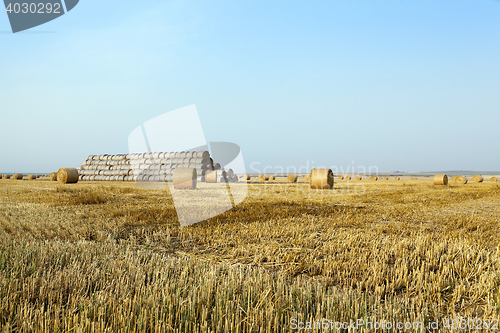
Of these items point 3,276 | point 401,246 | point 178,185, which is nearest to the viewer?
point 3,276

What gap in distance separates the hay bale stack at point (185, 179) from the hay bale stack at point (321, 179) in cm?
692

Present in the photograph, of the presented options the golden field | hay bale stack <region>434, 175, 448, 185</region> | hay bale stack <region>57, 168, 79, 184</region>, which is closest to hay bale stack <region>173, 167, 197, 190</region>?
hay bale stack <region>57, 168, 79, 184</region>

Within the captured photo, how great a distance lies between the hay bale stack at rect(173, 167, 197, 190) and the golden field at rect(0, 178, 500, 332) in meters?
11.9

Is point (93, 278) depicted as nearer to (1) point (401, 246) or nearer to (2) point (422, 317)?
(2) point (422, 317)

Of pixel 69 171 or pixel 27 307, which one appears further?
pixel 69 171

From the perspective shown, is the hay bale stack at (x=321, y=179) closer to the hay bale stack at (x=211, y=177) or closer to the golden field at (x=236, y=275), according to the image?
the golden field at (x=236, y=275)

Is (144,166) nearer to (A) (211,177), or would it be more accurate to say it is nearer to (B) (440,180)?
(A) (211,177)

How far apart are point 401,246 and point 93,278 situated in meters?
3.88

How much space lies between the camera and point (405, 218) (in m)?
7.41

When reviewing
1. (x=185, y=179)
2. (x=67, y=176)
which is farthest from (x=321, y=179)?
(x=67, y=176)

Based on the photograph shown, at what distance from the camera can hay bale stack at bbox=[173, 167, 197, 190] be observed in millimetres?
18406

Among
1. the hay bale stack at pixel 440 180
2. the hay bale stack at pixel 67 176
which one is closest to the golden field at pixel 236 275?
the hay bale stack at pixel 67 176

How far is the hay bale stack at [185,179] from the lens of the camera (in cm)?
1841

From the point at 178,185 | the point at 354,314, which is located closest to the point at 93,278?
the point at 354,314
